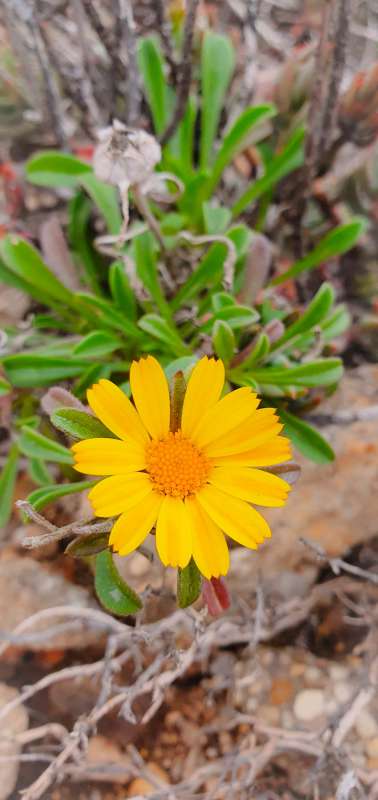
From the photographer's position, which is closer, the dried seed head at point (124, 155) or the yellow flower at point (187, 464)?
the yellow flower at point (187, 464)

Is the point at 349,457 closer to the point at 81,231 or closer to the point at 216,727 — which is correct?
the point at 216,727

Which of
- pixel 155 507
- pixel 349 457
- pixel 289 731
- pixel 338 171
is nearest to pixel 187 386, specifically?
pixel 155 507

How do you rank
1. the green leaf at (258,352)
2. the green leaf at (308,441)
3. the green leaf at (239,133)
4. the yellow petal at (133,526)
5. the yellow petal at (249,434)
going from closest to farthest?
1. the yellow petal at (133,526)
2. the yellow petal at (249,434)
3. the green leaf at (258,352)
4. the green leaf at (308,441)
5. the green leaf at (239,133)

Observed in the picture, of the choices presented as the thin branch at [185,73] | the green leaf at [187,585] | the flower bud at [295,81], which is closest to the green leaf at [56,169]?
the thin branch at [185,73]

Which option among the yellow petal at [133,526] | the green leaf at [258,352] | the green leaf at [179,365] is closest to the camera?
the yellow petal at [133,526]

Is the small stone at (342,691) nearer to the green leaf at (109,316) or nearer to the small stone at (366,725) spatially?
the small stone at (366,725)

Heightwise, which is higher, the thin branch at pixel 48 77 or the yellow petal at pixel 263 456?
the thin branch at pixel 48 77

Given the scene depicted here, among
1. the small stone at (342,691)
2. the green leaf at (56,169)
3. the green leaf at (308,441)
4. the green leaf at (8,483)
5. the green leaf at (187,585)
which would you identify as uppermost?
the green leaf at (56,169)

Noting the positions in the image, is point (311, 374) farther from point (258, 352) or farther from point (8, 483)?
point (8, 483)
